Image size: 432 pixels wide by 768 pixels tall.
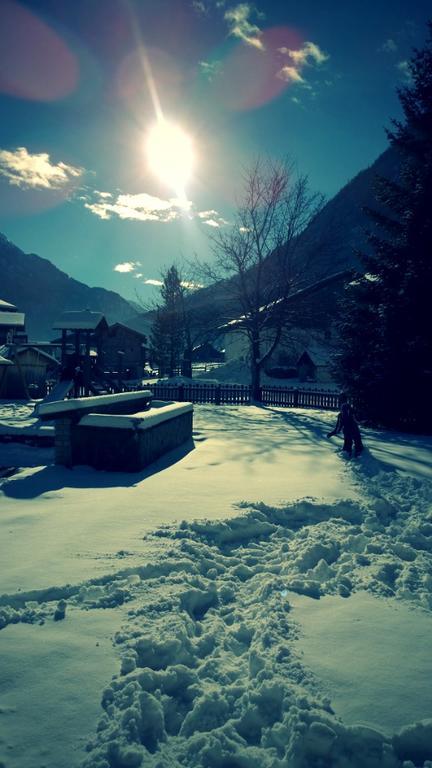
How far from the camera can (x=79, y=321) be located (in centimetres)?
2016

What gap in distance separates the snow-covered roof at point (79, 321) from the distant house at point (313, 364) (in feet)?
60.5

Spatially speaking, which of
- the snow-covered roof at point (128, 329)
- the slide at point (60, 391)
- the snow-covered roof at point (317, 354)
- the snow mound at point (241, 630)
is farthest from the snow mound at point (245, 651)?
the snow-covered roof at point (128, 329)

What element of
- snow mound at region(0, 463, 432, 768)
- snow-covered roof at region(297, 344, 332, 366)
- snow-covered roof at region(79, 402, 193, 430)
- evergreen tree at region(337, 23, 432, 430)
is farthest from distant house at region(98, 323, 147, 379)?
snow mound at region(0, 463, 432, 768)

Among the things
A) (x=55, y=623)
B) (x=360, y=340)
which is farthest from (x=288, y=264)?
(x=55, y=623)

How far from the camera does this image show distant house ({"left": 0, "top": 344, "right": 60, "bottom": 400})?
80.4 ft

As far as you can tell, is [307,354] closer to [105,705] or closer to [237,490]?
[237,490]

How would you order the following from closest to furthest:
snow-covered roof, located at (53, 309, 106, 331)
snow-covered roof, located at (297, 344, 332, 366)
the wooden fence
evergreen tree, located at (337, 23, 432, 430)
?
evergreen tree, located at (337, 23, 432, 430)
snow-covered roof, located at (53, 309, 106, 331)
the wooden fence
snow-covered roof, located at (297, 344, 332, 366)

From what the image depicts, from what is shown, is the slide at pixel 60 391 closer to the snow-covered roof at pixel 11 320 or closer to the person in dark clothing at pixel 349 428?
the person in dark clothing at pixel 349 428

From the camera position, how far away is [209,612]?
3.58m

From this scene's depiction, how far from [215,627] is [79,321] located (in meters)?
18.7

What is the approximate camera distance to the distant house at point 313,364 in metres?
33.5

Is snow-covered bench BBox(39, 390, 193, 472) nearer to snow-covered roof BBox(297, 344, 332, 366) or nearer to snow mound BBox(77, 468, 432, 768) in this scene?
snow mound BBox(77, 468, 432, 768)

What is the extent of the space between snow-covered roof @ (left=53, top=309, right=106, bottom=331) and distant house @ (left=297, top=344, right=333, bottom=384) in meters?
18.4

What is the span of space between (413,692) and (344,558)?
6.20ft
